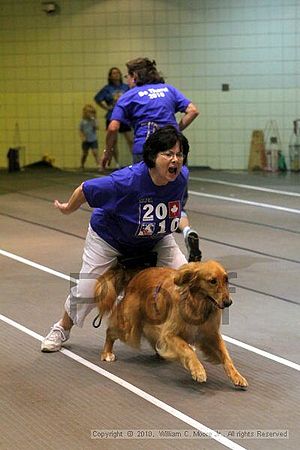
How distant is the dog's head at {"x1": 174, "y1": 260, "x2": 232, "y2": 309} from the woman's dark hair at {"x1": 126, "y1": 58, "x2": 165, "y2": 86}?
3368mm

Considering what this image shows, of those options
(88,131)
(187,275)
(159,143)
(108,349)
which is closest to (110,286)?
(108,349)

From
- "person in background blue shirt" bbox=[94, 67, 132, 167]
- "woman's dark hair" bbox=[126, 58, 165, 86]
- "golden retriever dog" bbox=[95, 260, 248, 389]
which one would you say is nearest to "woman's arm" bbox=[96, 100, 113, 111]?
"person in background blue shirt" bbox=[94, 67, 132, 167]

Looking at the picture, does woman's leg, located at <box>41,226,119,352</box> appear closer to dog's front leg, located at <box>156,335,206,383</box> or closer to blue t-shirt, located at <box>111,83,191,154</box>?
dog's front leg, located at <box>156,335,206,383</box>

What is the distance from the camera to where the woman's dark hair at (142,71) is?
7.25 m

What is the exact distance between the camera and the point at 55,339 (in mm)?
5012

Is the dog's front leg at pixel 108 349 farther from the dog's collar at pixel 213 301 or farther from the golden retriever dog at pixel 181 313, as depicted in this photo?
the dog's collar at pixel 213 301

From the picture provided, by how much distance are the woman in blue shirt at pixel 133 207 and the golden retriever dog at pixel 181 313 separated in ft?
0.62

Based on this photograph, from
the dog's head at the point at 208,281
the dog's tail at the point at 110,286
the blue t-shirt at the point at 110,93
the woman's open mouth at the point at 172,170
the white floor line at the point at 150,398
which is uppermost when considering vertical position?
the blue t-shirt at the point at 110,93

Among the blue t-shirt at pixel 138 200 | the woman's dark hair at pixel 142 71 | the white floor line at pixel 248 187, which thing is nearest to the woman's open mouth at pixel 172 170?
the blue t-shirt at pixel 138 200

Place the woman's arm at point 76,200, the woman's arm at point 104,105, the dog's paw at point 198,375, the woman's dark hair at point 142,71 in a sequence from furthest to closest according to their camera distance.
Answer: the woman's arm at point 104,105, the woman's dark hair at point 142,71, the woman's arm at point 76,200, the dog's paw at point 198,375

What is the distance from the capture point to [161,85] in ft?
24.6

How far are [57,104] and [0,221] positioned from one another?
6.07 m

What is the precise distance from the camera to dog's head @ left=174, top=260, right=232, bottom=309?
164 inches

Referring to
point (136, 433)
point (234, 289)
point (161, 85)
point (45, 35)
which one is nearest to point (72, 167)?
point (45, 35)
